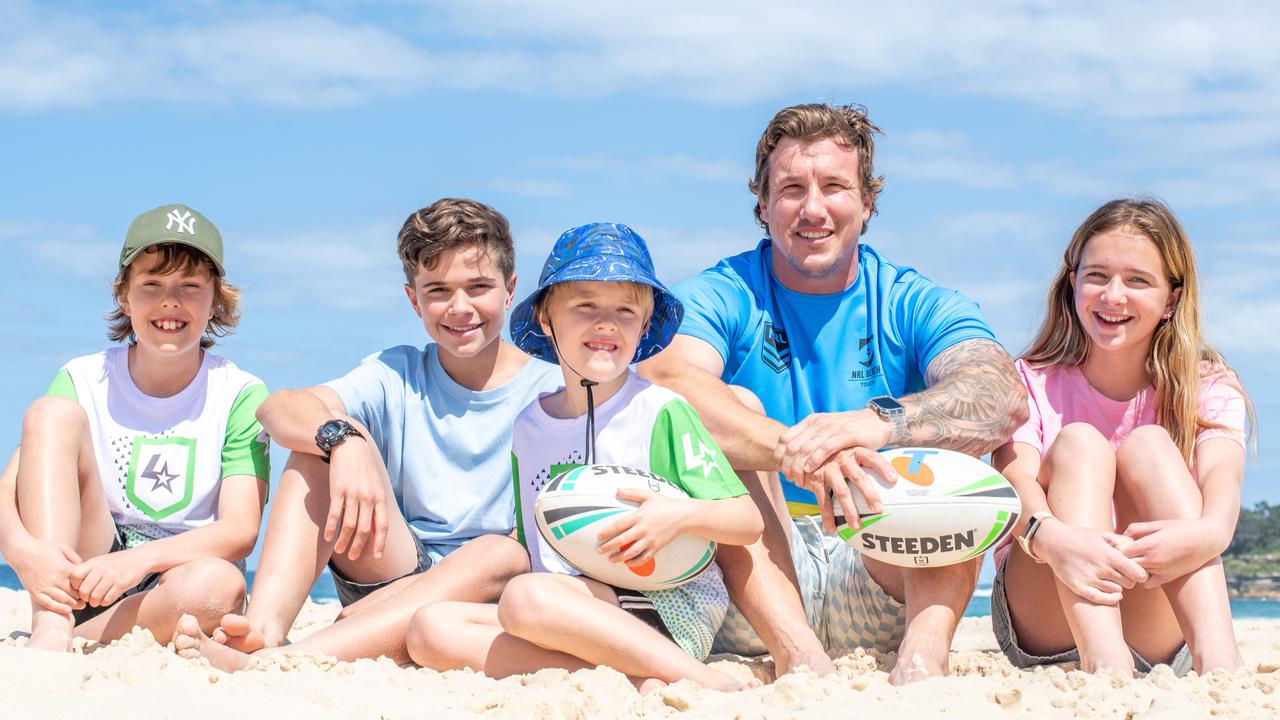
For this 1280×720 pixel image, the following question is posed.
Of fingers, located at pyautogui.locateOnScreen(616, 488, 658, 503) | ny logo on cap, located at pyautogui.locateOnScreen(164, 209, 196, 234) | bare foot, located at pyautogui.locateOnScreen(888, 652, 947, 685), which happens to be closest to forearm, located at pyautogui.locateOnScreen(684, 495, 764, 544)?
fingers, located at pyautogui.locateOnScreen(616, 488, 658, 503)

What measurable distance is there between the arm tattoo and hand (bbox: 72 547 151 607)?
2989 millimetres

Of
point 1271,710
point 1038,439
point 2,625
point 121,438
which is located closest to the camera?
point 1271,710

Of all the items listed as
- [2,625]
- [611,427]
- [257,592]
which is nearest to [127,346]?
[257,592]

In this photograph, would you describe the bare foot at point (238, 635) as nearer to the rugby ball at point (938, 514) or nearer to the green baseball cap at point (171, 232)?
the green baseball cap at point (171, 232)

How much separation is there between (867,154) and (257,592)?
335 centimetres

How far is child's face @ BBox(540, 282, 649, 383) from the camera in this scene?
175 inches

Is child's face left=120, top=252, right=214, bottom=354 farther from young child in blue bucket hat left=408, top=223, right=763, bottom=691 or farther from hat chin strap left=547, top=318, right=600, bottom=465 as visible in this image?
hat chin strap left=547, top=318, right=600, bottom=465

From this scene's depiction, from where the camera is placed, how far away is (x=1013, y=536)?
464 centimetres

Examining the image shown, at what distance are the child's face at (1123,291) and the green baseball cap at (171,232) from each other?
372cm

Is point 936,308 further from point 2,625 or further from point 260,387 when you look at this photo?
point 2,625

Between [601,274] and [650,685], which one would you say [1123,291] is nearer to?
[601,274]

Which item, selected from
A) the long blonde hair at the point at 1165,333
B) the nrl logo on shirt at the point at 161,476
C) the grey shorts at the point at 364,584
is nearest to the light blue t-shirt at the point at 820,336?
the long blonde hair at the point at 1165,333

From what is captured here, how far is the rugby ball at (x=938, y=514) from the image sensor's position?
420 cm

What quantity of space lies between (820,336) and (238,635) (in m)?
2.77
